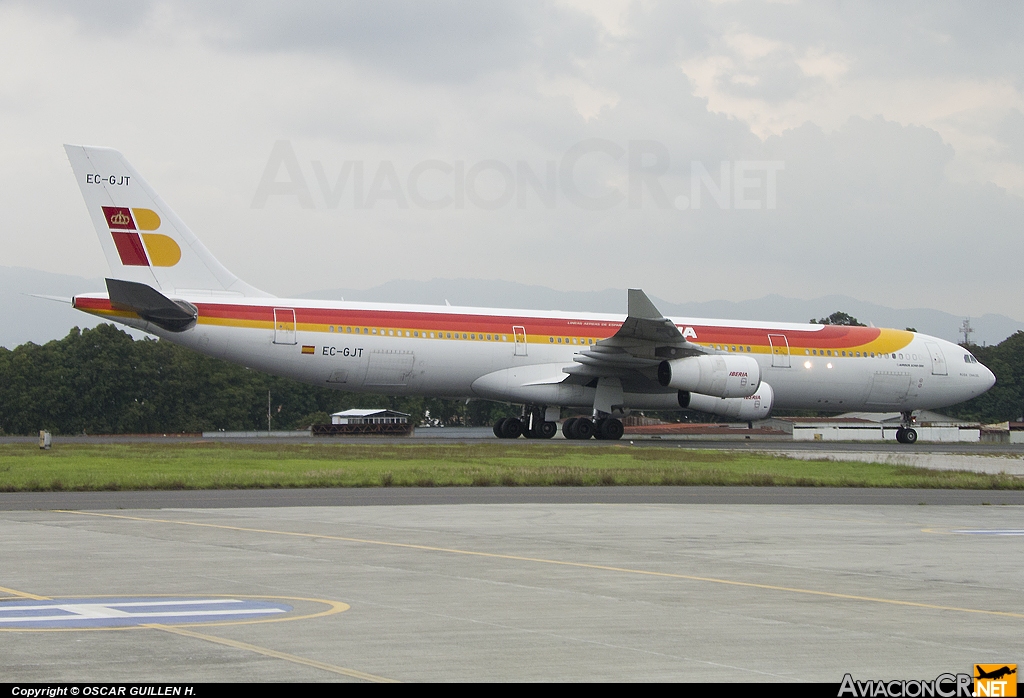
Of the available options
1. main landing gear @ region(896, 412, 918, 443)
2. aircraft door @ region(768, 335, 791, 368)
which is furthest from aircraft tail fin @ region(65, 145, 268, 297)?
main landing gear @ region(896, 412, 918, 443)

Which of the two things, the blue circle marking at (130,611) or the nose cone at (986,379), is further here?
the nose cone at (986,379)

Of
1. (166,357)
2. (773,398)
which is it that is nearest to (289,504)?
(773,398)

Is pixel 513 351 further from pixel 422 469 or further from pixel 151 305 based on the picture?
pixel 422 469

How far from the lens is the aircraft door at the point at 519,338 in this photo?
3869 cm

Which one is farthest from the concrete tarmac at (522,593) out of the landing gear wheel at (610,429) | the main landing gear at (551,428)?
the main landing gear at (551,428)

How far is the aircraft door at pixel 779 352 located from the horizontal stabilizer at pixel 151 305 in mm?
19695

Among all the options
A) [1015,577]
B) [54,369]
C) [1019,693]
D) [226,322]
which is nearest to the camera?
[1019,693]

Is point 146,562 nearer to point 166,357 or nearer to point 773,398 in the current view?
point 773,398

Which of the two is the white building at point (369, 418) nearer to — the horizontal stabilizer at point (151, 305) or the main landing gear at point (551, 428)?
the main landing gear at point (551, 428)

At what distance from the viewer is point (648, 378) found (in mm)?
39125

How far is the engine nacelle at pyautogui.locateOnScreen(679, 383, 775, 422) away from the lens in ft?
129

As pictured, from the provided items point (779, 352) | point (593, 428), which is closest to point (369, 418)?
point (593, 428)

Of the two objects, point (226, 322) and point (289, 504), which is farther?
point (226, 322)

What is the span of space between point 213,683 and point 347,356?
31.3 m
